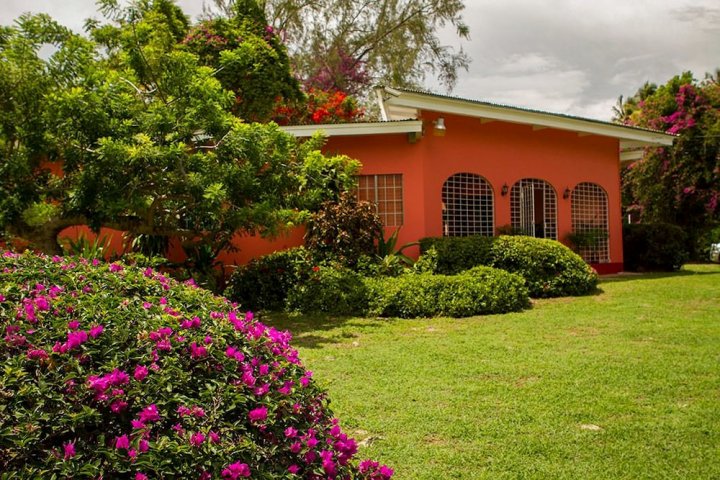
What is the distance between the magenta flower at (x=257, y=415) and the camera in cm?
185

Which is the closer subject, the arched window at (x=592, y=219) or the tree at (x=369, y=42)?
the arched window at (x=592, y=219)

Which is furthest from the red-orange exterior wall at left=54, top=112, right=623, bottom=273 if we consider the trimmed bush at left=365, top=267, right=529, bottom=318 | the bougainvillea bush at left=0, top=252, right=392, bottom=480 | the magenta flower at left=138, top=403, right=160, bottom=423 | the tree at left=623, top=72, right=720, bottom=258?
the magenta flower at left=138, top=403, right=160, bottom=423

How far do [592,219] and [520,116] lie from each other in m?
4.22

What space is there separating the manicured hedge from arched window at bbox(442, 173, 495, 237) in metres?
1.78

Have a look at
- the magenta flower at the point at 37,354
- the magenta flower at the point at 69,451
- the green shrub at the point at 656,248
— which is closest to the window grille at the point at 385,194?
the green shrub at the point at 656,248

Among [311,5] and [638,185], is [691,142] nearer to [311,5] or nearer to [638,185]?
[638,185]

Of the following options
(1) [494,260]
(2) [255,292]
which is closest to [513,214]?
(1) [494,260]

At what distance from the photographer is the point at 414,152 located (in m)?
12.0

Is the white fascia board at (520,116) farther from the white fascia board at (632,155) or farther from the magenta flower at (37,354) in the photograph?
the magenta flower at (37,354)

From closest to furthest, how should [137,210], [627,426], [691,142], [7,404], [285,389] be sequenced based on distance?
[7,404], [285,389], [627,426], [137,210], [691,142]

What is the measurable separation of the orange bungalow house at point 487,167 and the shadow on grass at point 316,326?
3942mm

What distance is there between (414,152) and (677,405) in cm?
846

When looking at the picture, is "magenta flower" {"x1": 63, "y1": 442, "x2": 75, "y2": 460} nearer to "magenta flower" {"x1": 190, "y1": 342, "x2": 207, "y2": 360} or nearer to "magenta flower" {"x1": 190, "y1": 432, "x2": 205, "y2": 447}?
"magenta flower" {"x1": 190, "y1": 432, "x2": 205, "y2": 447}

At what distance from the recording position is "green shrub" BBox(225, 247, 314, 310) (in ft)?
31.3
